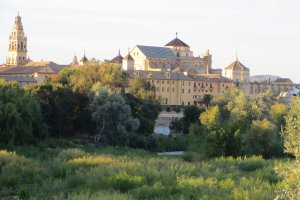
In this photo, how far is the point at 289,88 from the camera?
101875 millimetres

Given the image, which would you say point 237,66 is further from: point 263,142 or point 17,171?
point 17,171

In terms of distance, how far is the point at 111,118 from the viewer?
1485 inches

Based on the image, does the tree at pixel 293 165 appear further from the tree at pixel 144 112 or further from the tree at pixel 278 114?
the tree at pixel 278 114

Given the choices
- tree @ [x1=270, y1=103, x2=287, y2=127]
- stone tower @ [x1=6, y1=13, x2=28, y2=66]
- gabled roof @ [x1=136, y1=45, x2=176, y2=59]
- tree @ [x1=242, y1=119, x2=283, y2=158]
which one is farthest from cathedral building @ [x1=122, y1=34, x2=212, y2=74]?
tree @ [x1=242, y1=119, x2=283, y2=158]

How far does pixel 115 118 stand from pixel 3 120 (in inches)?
361

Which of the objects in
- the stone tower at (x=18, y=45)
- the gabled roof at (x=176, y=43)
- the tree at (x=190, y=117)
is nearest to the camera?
the tree at (x=190, y=117)

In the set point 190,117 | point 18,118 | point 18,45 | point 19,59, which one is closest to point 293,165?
point 18,118

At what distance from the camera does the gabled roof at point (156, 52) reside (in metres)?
86.0

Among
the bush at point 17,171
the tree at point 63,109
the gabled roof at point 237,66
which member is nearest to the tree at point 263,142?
the tree at point 63,109

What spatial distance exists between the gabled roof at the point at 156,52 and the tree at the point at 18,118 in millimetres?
51009

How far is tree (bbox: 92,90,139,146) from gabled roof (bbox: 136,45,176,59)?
46848 millimetres

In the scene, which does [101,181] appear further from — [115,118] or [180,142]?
[180,142]

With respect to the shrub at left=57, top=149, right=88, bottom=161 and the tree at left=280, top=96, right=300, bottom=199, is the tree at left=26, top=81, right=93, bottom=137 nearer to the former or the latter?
the shrub at left=57, top=149, right=88, bottom=161

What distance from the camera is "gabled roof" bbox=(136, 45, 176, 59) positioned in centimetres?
8596
